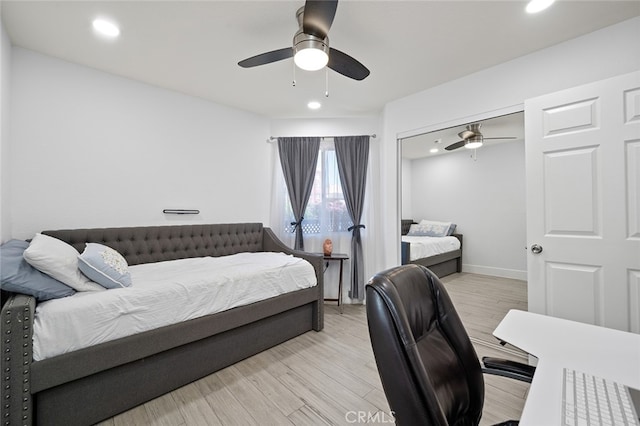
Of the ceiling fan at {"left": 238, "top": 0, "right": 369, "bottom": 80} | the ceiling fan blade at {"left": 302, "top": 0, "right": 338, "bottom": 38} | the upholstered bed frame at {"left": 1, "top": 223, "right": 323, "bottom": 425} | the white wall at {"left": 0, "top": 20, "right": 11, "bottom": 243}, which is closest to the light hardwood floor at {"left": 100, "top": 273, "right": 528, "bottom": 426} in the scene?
the upholstered bed frame at {"left": 1, "top": 223, "right": 323, "bottom": 425}

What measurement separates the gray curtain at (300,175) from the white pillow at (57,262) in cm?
229

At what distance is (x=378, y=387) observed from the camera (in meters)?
1.88

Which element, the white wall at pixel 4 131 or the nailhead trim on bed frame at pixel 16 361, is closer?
the nailhead trim on bed frame at pixel 16 361

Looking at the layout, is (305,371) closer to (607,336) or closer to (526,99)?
(607,336)

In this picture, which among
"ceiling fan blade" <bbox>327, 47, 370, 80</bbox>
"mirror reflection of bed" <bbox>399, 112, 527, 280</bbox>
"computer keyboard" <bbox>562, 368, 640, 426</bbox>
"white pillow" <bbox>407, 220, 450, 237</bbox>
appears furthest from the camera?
"white pillow" <bbox>407, 220, 450, 237</bbox>

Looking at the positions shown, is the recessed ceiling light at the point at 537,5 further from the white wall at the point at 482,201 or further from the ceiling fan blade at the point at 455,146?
the ceiling fan blade at the point at 455,146

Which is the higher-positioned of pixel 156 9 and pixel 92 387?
pixel 156 9

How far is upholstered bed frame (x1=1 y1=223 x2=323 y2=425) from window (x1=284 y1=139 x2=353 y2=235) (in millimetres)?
777

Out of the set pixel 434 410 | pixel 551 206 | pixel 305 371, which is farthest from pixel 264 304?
pixel 551 206

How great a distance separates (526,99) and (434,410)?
8.78 ft

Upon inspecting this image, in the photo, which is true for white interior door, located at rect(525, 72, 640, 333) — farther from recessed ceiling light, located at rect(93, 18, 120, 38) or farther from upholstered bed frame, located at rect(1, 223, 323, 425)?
recessed ceiling light, located at rect(93, 18, 120, 38)

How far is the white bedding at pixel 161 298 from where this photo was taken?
4.68 feet

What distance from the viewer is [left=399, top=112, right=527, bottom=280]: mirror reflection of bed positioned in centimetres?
288

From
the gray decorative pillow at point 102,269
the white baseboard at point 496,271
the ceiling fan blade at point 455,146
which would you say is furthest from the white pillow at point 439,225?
the gray decorative pillow at point 102,269
